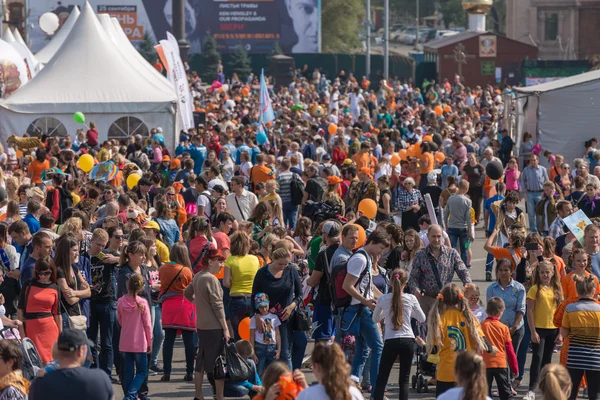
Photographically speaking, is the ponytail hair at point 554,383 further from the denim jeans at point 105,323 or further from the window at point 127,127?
the window at point 127,127

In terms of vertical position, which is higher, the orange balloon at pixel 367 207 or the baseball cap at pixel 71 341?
the baseball cap at pixel 71 341

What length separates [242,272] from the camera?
37.0ft

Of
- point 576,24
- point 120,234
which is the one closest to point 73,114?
point 120,234

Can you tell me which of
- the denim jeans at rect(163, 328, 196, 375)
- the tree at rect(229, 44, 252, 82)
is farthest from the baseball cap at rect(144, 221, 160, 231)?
the tree at rect(229, 44, 252, 82)

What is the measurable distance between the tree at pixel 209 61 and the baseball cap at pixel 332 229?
57.7 m

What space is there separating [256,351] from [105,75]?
19.4m

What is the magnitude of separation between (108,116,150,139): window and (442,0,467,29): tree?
3602 inches

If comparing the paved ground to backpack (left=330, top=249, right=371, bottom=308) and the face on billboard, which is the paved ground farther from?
the face on billboard

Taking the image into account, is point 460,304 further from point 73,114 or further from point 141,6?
point 141,6

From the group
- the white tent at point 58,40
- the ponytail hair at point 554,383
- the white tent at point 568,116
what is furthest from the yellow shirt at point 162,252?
the white tent at point 58,40

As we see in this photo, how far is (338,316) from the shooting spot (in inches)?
431

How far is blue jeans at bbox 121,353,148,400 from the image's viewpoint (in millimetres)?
10180

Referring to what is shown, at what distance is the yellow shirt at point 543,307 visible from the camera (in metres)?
10.9

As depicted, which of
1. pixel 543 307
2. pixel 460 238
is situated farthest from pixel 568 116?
pixel 543 307
